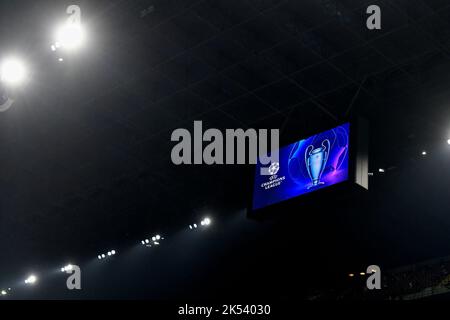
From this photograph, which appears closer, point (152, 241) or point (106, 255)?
point (152, 241)

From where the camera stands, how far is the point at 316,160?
13.7 m

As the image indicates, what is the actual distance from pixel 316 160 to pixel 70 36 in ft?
14.5

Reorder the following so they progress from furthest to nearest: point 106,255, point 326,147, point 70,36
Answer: point 106,255 → point 70,36 → point 326,147

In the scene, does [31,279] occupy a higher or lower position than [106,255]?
lower

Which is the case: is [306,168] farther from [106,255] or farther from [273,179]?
[106,255]

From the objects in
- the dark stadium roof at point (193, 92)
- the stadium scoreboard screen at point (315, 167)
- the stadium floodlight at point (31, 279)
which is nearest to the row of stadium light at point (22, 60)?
the dark stadium roof at point (193, 92)

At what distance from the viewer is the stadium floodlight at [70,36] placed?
46.2 ft

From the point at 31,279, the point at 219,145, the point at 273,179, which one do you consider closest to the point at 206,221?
the point at 219,145

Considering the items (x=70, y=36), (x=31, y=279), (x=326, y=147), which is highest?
(x=70, y=36)

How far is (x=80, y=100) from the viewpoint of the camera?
1605 cm

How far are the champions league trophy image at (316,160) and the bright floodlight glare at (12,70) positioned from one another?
5.05m

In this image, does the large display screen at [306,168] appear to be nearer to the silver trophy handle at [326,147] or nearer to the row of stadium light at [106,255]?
the silver trophy handle at [326,147]
